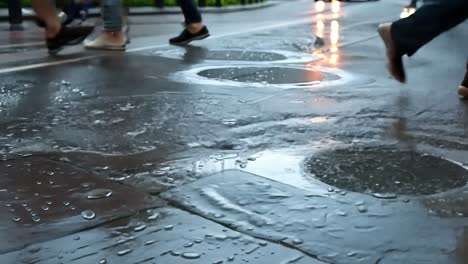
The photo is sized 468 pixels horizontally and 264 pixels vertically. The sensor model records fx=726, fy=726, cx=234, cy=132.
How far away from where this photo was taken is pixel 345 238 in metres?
2.63

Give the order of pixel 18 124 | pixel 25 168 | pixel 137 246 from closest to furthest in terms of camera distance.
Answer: pixel 137 246
pixel 25 168
pixel 18 124

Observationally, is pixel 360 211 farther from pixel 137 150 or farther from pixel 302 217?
pixel 137 150

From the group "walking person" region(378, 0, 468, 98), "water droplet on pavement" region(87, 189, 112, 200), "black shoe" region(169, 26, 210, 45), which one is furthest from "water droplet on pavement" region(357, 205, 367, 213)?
"black shoe" region(169, 26, 210, 45)

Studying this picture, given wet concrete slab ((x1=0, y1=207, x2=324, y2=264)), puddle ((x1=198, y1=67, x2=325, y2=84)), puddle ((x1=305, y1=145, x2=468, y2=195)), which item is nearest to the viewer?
wet concrete slab ((x1=0, y1=207, x2=324, y2=264))

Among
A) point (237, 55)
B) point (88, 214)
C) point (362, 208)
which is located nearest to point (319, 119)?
point (362, 208)

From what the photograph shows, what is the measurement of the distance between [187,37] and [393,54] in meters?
3.99

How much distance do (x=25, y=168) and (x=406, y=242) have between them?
182cm

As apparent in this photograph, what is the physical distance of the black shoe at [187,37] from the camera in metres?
8.74

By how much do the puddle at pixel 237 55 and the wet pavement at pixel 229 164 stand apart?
2.12ft

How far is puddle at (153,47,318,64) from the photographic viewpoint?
7371mm

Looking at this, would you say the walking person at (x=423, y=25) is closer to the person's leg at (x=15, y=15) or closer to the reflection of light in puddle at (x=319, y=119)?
the reflection of light in puddle at (x=319, y=119)

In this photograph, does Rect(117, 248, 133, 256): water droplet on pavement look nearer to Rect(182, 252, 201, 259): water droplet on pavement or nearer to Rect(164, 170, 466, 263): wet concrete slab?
Rect(182, 252, 201, 259): water droplet on pavement

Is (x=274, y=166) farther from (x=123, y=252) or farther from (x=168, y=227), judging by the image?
(x=123, y=252)

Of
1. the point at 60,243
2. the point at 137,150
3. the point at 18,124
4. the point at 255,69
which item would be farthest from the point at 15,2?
the point at 60,243
